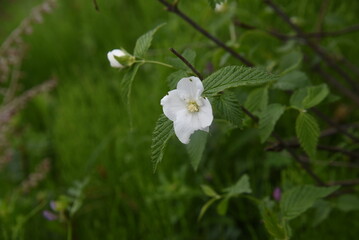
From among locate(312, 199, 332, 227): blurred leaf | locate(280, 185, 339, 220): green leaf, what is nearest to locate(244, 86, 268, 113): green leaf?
locate(280, 185, 339, 220): green leaf

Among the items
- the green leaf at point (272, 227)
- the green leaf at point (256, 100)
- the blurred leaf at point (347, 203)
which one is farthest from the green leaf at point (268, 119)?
the blurred leaf at point (347, 203)

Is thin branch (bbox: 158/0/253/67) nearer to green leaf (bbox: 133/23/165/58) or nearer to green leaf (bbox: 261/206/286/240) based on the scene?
green leaf (bbox: 133/23/165/58)

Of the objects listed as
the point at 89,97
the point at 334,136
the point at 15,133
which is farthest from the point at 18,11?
the point at 334,136

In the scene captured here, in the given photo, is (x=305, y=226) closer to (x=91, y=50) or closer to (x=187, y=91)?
(x=187, y=91)

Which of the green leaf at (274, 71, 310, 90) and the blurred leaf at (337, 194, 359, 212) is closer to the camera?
the green leaf at (274, 71, 310, 90)

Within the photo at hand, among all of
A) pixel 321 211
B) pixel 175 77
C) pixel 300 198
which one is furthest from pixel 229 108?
pixel 321 211

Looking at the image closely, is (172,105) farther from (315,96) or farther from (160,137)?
(315,96)

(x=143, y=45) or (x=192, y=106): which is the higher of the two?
(x=143, y=45)
